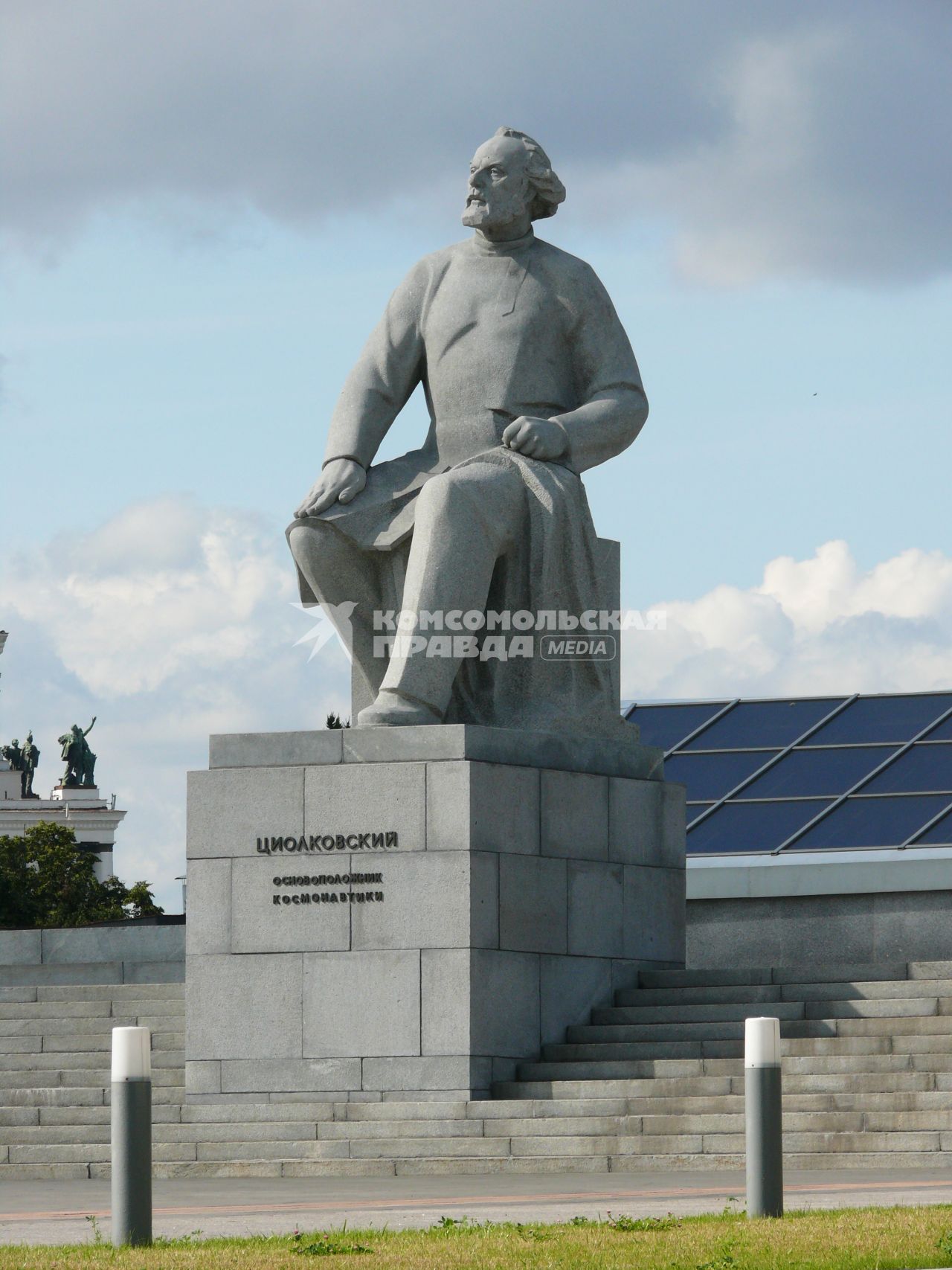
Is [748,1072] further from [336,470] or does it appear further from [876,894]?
[876,894]

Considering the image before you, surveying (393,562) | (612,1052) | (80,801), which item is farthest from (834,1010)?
(80,801)

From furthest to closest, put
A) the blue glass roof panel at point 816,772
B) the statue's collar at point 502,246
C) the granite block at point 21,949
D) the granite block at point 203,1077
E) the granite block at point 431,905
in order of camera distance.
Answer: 1. the blue glass roof panel at point 816,772
2. the granite block at point 21,949
3. the statue's collar at point 502,246
4. the granite block at point 203,1077
5. the granite block at point 431,905

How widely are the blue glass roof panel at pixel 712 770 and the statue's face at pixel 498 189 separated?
10.2m

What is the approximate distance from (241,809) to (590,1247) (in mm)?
8396

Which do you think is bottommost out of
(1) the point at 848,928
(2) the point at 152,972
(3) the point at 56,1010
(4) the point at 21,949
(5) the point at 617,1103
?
(5) the point at 617,1103

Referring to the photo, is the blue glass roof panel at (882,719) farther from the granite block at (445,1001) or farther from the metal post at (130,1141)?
the metal post at (130,1141)

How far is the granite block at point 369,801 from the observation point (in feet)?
57.3

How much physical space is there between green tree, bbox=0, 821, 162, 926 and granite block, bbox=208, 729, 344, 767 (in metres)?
55.0

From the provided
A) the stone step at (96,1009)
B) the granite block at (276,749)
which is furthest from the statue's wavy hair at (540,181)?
the stone step at (96,1009)

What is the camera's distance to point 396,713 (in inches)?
710

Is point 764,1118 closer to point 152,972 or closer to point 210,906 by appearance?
point 210,906

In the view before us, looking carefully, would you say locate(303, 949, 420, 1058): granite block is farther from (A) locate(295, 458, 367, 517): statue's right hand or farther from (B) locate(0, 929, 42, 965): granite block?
(B) locate(0, 929, 42, 965): granite block

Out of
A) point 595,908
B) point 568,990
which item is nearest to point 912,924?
point 595,908

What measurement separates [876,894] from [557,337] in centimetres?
755
